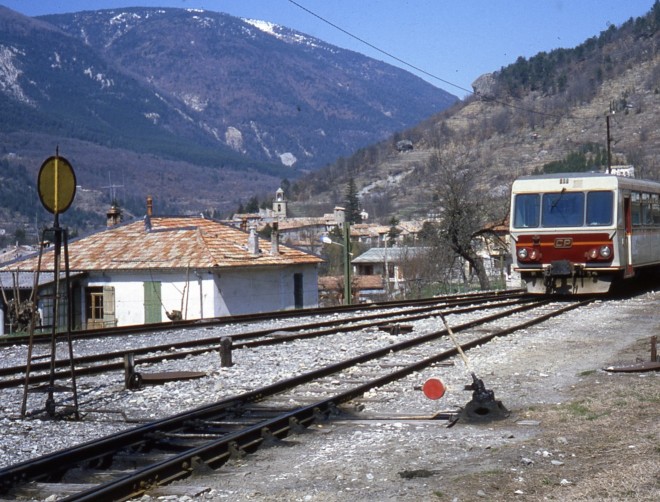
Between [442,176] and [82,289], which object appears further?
[442,176]

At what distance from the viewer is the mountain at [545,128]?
145 meters

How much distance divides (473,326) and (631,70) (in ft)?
575

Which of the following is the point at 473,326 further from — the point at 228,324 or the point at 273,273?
the point at 273,273

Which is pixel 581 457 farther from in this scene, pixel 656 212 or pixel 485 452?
pixel 656 212

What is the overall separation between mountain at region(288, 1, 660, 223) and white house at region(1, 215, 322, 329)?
271 ft

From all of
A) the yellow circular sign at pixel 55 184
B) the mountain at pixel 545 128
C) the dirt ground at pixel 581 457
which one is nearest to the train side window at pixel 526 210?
the dirt ground at pixel 581 457

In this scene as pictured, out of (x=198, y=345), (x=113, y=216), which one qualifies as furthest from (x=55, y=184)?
(x=113, y=216)

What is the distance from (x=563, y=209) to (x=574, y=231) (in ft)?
2.17

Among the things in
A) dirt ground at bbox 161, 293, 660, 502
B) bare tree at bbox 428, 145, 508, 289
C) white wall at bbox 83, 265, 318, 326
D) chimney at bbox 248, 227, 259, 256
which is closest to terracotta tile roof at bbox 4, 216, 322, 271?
chimney at bbox 248, 227, 259, 256

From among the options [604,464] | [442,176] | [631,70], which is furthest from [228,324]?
[631,70]

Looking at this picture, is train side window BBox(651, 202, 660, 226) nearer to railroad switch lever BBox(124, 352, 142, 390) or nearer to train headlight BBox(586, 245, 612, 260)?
train headlight BBox(586, 245, 612, 260)

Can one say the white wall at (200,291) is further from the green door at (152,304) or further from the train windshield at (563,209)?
the train windshield at (563,209)

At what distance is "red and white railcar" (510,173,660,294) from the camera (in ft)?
77.8

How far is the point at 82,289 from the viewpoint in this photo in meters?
40.1
